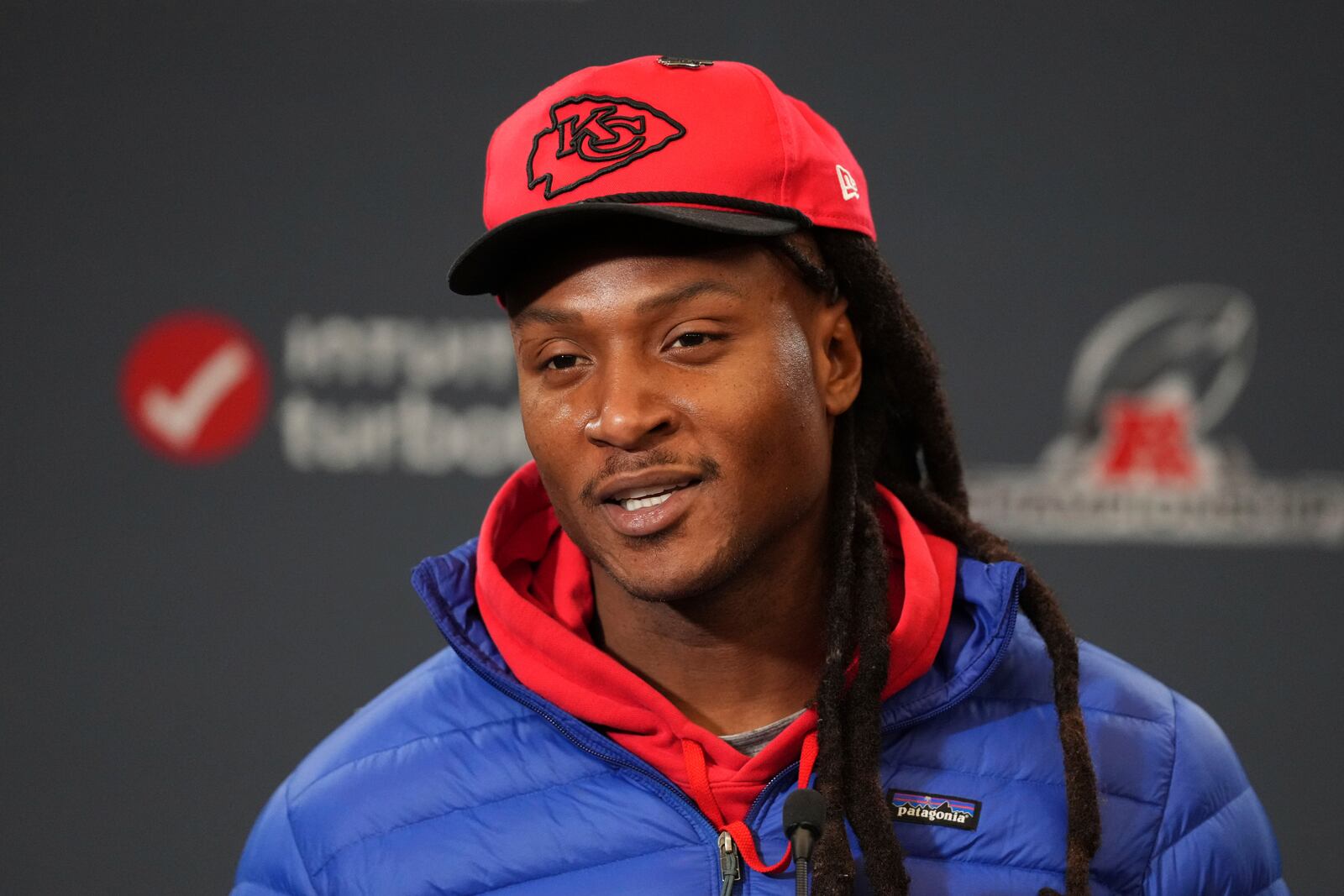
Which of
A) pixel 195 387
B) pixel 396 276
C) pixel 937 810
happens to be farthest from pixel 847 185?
pixel 195 387

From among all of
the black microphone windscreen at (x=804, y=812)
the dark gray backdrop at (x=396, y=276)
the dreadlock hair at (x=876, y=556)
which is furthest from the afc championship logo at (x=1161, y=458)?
the black microphone windscreen at (x=804, y=812)

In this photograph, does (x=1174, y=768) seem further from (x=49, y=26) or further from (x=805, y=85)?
(x=49, y=26)

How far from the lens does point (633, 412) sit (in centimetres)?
97

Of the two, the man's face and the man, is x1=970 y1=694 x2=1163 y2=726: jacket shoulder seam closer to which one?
the man

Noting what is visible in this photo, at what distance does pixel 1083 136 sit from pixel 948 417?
3.45 feet

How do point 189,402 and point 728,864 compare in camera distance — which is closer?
point 728,864

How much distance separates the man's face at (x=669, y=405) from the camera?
3.23ft

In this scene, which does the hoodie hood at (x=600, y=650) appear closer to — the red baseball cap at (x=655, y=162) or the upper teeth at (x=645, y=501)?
the upper teeth at (x=645, y=501)

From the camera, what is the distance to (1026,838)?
102cm

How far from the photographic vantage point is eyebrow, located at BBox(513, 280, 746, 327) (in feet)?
3.23

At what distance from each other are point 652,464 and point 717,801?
0.80 ft

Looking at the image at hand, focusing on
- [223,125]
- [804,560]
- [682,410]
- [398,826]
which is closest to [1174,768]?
[804,560]

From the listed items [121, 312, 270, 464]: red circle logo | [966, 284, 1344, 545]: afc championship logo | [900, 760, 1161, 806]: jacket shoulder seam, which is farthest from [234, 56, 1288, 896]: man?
[121, 312, 270, 464]: red circle logo

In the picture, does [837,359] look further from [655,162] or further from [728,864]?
[728,864]
